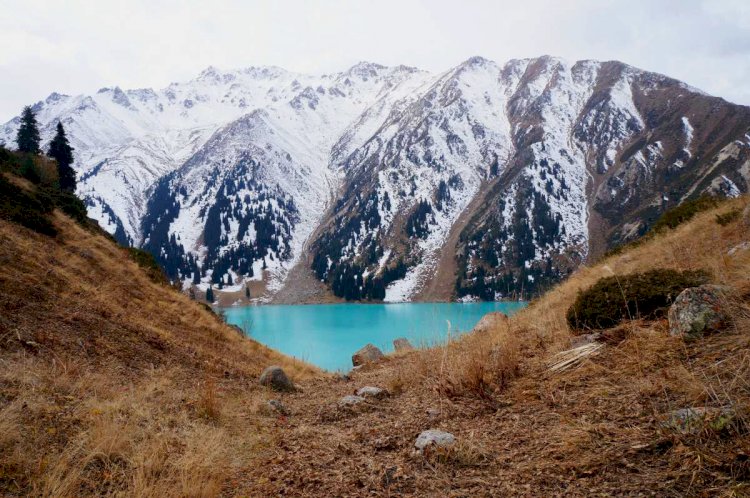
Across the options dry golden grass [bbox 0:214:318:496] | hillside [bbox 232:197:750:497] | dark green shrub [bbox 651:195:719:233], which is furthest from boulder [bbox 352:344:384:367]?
dark green shrub [bbox 651:195:719:233]

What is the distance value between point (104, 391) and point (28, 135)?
58.3 metres

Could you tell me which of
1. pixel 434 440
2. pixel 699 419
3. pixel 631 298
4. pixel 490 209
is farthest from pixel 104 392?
pixel 490 209

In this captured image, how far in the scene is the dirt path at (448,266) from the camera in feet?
468

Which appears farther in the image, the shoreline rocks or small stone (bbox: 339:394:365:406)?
the shoreline rocks

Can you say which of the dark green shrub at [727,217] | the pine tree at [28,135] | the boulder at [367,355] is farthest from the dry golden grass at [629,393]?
the pine tree at [28,135]

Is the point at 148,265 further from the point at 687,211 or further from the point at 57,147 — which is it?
the point at 57,147

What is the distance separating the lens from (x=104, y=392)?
5.69 metres

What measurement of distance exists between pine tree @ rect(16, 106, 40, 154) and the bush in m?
58.5

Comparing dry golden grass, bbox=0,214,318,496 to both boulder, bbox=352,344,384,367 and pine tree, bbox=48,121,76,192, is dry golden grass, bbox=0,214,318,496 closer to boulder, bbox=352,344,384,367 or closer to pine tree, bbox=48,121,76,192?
boulder, bbox=352,344,384,367

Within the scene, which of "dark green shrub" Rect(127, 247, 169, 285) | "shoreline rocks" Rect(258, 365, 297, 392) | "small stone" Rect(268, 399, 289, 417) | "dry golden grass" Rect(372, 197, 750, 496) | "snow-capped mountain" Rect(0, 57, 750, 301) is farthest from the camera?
"snow-capped mountain" Rect(0, 57, 750, 301)

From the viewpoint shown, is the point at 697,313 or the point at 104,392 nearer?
the point at 697,313

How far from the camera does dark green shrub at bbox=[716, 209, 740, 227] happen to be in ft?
38.5

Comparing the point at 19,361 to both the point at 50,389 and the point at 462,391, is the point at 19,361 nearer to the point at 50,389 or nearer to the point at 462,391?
the point at 50,389

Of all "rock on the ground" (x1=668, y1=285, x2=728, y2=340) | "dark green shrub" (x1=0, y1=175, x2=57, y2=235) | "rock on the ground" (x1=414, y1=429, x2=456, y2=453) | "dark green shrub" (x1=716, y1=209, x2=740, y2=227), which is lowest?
"rock on the ground" (x1=414, y1=429, x2=456, y2=453)
